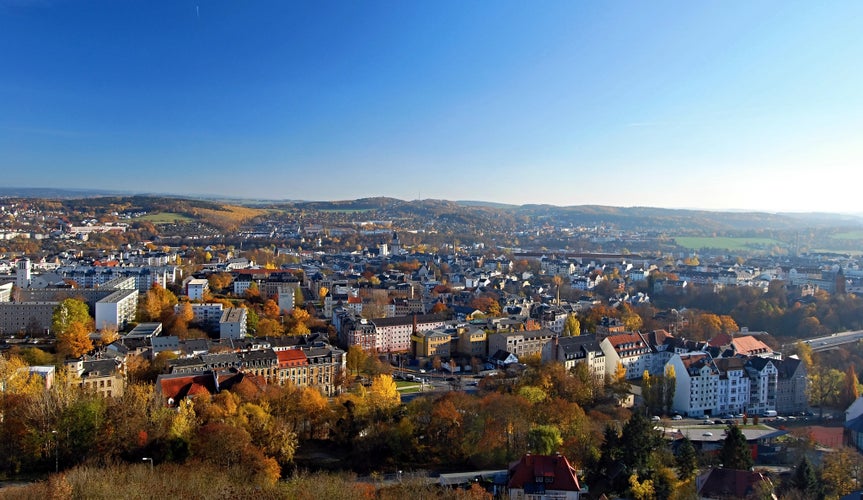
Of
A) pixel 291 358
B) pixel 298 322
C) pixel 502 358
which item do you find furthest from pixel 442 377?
pixel 298 322

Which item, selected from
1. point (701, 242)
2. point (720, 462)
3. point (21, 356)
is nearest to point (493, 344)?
point (720, 462)

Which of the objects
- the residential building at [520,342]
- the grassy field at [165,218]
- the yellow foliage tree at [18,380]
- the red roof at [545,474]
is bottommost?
the residential building at [520,342]

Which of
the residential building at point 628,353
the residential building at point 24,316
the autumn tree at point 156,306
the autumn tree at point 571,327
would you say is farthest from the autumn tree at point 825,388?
the residential building at point 24,316

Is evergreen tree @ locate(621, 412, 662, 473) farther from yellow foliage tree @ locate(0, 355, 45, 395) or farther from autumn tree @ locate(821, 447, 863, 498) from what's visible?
yellow foliage tree @ locate(0, 355, 45, 395)

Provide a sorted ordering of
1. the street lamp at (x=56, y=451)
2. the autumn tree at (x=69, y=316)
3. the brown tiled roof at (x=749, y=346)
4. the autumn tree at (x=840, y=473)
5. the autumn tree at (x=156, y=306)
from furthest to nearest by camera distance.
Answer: the autumn tree at (x=156, y=306) → the brown tiled roof at (x=749, y=346) → the autumn tree at (x=69, y=316) → the street lamp at (x=56, y=451) → the autumn tree at (x=840, y=473)

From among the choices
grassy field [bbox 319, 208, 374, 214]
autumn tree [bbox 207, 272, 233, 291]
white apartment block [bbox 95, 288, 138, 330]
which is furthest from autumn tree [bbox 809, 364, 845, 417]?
grassy field [bbox 319, 208, 374, 214]

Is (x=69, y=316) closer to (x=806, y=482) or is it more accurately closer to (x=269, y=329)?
(x=269, y=329)

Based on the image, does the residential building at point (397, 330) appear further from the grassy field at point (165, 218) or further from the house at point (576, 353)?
the grassy field at point (165, 218)
